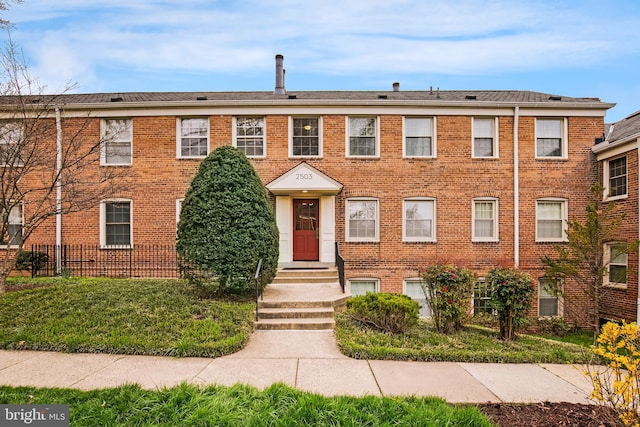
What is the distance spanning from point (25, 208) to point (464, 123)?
53.4 feet

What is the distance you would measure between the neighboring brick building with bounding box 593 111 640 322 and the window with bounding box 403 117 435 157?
19.2ft

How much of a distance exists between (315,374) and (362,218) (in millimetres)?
8143

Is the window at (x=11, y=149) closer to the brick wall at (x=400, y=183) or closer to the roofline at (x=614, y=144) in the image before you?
the brick wall at (x=400, y=183)

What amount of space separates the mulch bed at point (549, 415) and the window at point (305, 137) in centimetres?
999

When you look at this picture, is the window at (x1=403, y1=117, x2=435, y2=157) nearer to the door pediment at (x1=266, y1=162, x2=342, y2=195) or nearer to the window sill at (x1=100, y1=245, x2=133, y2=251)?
the door pediment at (x1=266, y1=162, x2=342, y2=195)

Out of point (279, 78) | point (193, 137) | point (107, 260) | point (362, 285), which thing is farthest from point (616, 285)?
point (107, 260)

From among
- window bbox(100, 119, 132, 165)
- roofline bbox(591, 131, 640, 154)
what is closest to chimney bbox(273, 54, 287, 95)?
window bbox(100, 119, 132, 165)

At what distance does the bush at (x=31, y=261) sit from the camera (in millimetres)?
11555

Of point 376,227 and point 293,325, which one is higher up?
point 376,227

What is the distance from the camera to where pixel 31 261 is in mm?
11586

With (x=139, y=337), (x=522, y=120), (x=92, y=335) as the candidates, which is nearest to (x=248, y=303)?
(x=139, y=337)

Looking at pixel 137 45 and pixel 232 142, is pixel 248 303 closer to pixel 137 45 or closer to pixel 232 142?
pixel 232 142

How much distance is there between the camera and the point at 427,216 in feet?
40.6

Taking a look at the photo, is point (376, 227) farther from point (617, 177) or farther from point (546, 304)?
point (617, 177)
